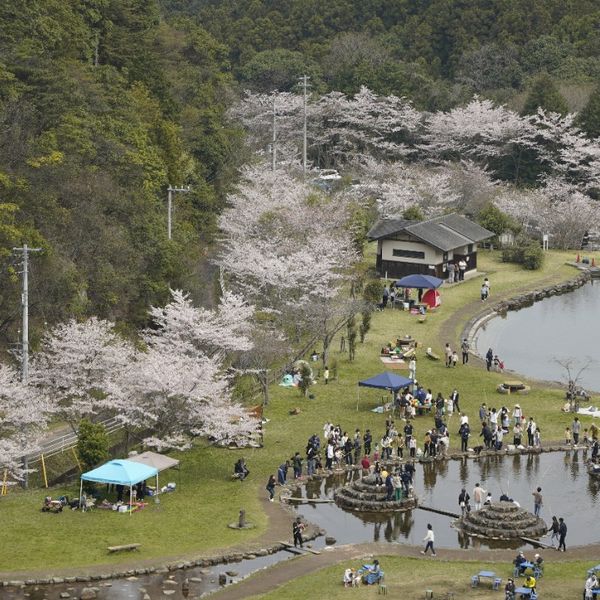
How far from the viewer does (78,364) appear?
5200cm

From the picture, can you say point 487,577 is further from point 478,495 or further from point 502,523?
point 478,495

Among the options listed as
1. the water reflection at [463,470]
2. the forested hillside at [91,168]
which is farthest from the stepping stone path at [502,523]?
the forested hillside at [91,168]

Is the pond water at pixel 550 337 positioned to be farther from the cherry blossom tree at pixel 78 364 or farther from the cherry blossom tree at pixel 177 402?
the cherry blossom tree at pixel 78 364

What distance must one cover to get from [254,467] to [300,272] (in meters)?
21.8

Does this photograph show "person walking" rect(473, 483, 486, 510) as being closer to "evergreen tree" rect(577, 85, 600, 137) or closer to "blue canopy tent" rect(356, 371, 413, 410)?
"blue canopy tent" rect(356, 371, 413, 410)

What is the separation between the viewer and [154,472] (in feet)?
145

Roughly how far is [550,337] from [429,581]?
37890 millimetres

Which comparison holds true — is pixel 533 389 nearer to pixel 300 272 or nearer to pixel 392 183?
pixel 300 272

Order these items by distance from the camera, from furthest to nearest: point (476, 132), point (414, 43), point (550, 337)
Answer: point (414, 43)
point (476, 132)
point (550, 337)

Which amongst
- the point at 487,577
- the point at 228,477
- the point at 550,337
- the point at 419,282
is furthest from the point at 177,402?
the point at 550,337

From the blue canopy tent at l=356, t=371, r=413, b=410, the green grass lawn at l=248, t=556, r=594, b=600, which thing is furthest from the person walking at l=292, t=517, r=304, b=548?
the blue canopy tent at l=356, t=371, r=413, b=410

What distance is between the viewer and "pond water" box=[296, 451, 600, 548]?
42156 millimetres

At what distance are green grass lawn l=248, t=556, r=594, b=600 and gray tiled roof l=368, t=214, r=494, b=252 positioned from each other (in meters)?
42.6

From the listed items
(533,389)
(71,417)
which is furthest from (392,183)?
(71,417)
